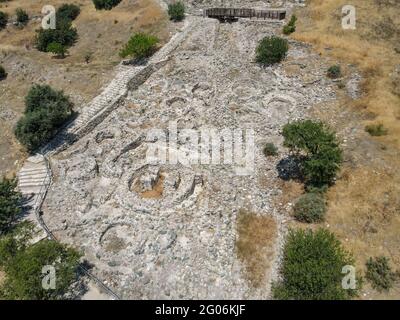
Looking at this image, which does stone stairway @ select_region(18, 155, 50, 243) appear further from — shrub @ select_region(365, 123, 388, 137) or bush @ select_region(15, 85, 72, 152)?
shrub @ select_region(365, 123, 388, 137)

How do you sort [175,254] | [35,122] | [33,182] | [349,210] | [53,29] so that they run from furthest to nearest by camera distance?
[53,29]
[35,122]
[33,182]
[349,210]
[175,254]

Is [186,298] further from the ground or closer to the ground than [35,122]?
closer to the ground

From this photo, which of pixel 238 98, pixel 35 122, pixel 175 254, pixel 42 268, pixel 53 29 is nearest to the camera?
pixel 42 268

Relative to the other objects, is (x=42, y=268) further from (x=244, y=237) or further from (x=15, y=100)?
(x=15, y=100)

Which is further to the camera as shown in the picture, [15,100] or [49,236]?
[15,100]

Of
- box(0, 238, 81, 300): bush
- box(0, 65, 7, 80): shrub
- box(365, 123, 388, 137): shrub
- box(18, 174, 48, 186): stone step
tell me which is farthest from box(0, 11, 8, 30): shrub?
box(365, 123, 388, 137): shrub

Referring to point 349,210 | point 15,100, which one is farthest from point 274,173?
point 15,100

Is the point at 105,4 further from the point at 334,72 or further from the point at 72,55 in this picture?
the point at 334,72
